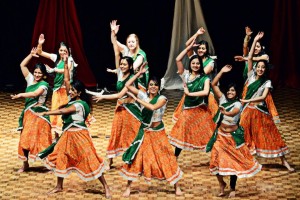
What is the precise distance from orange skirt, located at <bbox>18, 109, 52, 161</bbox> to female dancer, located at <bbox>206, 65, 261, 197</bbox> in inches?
64.3

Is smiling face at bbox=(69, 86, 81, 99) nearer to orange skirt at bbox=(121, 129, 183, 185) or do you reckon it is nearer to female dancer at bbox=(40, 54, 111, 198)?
female dancer at bbox=(40, 54, 111, 198)

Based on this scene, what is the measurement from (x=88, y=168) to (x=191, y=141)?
1269 mm

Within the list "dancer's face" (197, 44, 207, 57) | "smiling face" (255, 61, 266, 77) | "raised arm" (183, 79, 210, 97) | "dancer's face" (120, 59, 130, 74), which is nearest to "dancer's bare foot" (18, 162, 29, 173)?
"dancer's face" (120, 59, 130, 74)

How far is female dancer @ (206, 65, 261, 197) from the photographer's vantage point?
23.3 feet

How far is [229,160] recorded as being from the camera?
7.11 meters

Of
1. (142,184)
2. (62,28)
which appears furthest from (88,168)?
(62,28)

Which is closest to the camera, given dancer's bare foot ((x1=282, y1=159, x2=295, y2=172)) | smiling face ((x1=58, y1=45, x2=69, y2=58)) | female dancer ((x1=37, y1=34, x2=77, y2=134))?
dancer's bare foot ((x1=282, y1=159, x2=295, y2=172))

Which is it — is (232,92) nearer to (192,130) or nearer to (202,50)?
(192,130)

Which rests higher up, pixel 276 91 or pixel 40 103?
pixel 40 103

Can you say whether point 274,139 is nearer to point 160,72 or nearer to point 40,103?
point 40,103

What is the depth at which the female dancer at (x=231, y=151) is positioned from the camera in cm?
711

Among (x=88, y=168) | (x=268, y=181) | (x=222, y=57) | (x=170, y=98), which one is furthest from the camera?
(x=222, y=57)

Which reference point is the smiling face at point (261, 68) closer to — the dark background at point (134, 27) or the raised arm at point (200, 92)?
the raised arm at point (200, 92)

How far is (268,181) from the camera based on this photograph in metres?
7.59
